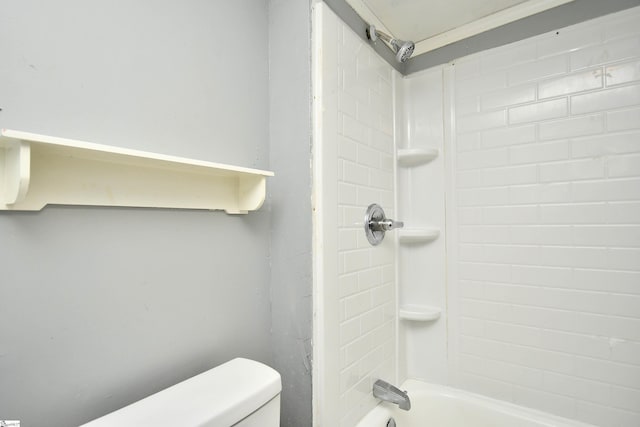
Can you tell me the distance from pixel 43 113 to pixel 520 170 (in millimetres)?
1646

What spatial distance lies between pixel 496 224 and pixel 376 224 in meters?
0.60

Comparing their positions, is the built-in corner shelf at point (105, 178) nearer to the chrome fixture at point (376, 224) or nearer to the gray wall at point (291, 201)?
the gray wall at point (291, 201)

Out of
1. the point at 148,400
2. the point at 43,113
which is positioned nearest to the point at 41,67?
the point at 43,113

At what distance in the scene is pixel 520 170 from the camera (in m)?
1.29

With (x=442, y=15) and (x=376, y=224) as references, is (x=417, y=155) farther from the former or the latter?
(x=442, y=15)

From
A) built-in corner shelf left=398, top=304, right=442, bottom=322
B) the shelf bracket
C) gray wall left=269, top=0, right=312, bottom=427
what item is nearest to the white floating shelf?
built-in corner shelf left=398, top=304, right=442, bottom=322

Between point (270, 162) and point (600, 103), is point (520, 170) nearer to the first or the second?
point (600, 103)

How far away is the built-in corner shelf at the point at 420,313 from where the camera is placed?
1.42 m

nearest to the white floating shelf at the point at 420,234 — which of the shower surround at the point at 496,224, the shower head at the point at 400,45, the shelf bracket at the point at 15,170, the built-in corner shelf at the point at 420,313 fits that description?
the shower surround at the point at 496,224

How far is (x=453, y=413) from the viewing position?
4.40ft

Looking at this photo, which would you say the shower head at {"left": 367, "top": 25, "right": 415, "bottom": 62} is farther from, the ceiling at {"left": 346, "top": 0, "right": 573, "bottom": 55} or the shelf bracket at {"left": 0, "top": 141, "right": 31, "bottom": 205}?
the shelf bracket at {"left": 0, "top": 141, "right": 31, "bottom": 205}

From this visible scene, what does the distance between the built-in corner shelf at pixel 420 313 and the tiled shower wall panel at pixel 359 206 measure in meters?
0.08

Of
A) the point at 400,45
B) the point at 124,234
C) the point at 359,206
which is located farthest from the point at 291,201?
the point at 400,45

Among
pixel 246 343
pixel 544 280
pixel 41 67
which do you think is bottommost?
pixel 246 343
